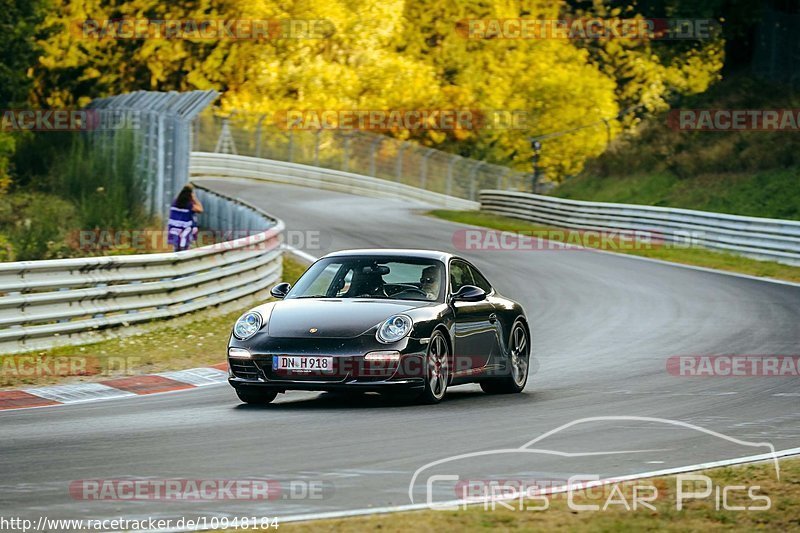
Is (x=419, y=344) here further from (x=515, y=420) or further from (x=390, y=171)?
(x=390, y=171)

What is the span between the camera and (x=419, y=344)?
37.5 feet

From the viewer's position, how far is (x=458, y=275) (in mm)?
13000

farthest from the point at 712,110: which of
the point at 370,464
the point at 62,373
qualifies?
the point at 370,464

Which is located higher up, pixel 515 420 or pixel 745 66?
pixel 745 66

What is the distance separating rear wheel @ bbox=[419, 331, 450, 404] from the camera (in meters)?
11.6

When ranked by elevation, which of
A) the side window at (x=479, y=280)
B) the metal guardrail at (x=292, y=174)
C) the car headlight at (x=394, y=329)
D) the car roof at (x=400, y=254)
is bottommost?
the metal guardrail at (x=292, y=174)

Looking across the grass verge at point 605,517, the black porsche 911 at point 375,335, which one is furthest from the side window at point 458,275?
the grass verge at point 605,517

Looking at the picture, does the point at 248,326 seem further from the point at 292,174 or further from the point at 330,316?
the point at 292,174

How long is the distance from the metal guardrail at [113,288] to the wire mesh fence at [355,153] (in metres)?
31.8

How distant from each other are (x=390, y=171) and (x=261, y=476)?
49.1 metres

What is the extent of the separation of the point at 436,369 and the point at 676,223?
2358cm

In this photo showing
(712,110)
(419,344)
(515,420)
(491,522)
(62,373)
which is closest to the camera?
(491,522)

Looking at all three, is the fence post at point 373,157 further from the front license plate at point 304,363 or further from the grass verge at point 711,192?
the front license plate at point 304,363

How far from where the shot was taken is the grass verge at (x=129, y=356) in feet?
45.5
